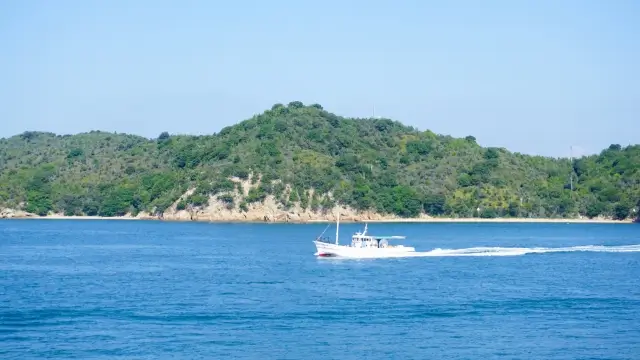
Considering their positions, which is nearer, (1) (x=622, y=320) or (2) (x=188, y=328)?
(2) (x=188, y=328)

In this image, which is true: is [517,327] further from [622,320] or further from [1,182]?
[1,182]

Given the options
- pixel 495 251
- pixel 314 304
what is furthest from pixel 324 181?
pixel 314 304

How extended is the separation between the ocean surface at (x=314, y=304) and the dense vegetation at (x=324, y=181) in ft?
243

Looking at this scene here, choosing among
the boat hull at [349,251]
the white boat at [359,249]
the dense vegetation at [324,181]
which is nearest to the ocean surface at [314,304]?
the boat hull at [349,251]

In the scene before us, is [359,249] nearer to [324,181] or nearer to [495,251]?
[495,251]

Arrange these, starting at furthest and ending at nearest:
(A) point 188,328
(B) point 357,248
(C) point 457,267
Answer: (B) point 357,248, (C) point 457,267, (A) point 188,328

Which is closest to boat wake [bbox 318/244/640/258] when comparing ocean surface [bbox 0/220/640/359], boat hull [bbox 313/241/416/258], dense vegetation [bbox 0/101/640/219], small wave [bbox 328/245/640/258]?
small wave [bbox 328/245/640/258]

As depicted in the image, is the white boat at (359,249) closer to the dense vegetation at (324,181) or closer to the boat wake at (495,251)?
the boat wake at (495,251)

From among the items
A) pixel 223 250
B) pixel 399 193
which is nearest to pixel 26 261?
pixel 223 250

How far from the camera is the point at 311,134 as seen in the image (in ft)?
631

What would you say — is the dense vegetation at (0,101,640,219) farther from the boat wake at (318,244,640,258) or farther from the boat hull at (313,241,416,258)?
the boat hull at (313,241,416,258)

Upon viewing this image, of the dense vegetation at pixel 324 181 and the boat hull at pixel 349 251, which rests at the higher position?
the dense vegetation at pixel 324 181

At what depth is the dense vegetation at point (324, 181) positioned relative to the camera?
16850 cm

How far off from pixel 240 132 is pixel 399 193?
36.6 meters
